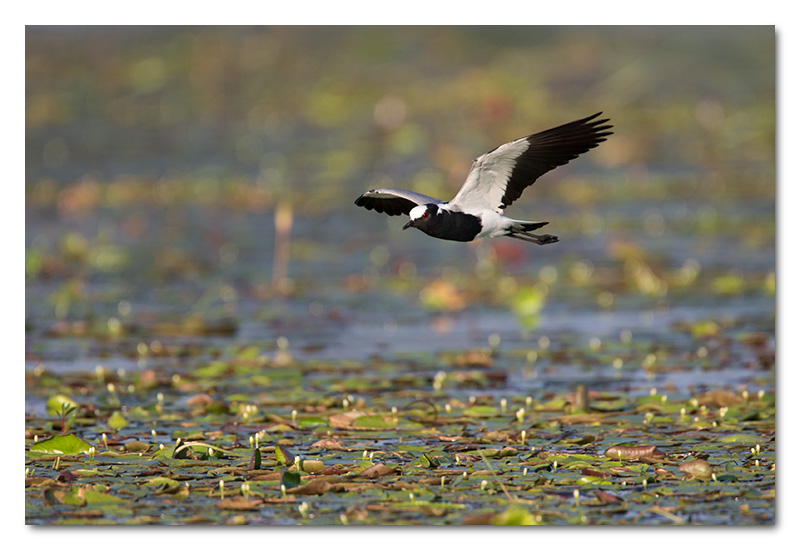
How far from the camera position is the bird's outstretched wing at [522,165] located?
24.2 ft

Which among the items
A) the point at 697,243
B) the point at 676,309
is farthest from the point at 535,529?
the point at 697,243

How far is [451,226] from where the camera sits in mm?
7297

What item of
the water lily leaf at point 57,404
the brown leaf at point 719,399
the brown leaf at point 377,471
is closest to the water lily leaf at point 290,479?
the brown leaf at point 377,471

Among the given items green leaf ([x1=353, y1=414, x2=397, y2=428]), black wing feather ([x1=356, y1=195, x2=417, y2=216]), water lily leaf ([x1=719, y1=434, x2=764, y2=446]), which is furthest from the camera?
green leaf ([x1=353, y1=414, x2=397, y2=428])

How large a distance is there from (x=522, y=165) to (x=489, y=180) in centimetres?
20

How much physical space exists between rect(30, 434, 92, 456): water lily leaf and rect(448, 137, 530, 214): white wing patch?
109 inches

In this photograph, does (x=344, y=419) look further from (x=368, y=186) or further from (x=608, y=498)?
(x=368, y=186)

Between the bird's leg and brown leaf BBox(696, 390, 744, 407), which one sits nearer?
the bird's leg

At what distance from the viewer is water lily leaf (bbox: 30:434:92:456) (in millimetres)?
8047

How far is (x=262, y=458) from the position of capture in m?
7.92

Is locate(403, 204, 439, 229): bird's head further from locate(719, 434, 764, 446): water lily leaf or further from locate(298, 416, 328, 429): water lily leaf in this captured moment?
locate(719, 434, 764, 446): water lily leaf

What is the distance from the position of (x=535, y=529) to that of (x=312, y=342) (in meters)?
5.16

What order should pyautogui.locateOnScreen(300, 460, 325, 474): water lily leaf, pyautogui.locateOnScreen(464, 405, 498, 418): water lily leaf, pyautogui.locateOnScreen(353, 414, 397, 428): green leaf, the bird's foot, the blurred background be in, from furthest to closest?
the blurred background < pyautogui.locateOnScreen(464, 405, 498, 418): water lily leaf < pyautogui.locateOnScreen(353, 414, 397, 428): green leaf < pyautogui.locateOnScreen(300, 460, 325, 474): water lily leaf < the bird's foot

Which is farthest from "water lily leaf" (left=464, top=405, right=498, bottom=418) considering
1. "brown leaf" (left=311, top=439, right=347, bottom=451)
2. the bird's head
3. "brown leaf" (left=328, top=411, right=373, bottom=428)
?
the bird's head
